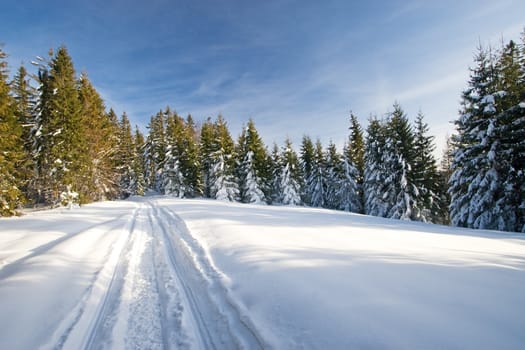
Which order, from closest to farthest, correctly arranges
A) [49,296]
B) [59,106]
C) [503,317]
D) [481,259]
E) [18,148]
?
[503,317] < [49,296] < [481,259] < [18,148] < [59,106]

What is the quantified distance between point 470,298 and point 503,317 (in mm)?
494

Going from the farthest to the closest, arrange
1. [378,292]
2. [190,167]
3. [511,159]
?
[190,167] < [511,159] < [378,292]

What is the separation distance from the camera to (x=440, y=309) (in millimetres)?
3102

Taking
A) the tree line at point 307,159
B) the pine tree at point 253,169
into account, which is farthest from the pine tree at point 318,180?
the pine tree at point 253,169

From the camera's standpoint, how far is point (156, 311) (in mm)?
3844

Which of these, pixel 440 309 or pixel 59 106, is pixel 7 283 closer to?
pixel 440 309

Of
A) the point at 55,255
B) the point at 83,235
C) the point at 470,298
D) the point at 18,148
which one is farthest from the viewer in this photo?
the point at 18,148

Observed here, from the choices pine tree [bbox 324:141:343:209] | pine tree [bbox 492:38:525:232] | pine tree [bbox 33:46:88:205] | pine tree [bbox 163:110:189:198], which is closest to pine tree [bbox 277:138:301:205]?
pine tree [bbox 324:141:343:209]

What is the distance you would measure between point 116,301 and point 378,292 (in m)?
4.47

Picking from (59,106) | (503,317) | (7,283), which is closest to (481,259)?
(503,317)

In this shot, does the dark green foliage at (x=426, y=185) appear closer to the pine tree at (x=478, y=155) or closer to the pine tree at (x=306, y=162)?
the pine tree at (x=478, y=155)

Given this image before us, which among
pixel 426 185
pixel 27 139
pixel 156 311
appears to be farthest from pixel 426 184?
pixel 27 139

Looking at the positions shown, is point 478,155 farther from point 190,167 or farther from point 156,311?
point 190,167

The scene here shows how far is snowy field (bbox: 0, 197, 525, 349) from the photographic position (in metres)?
2.78
